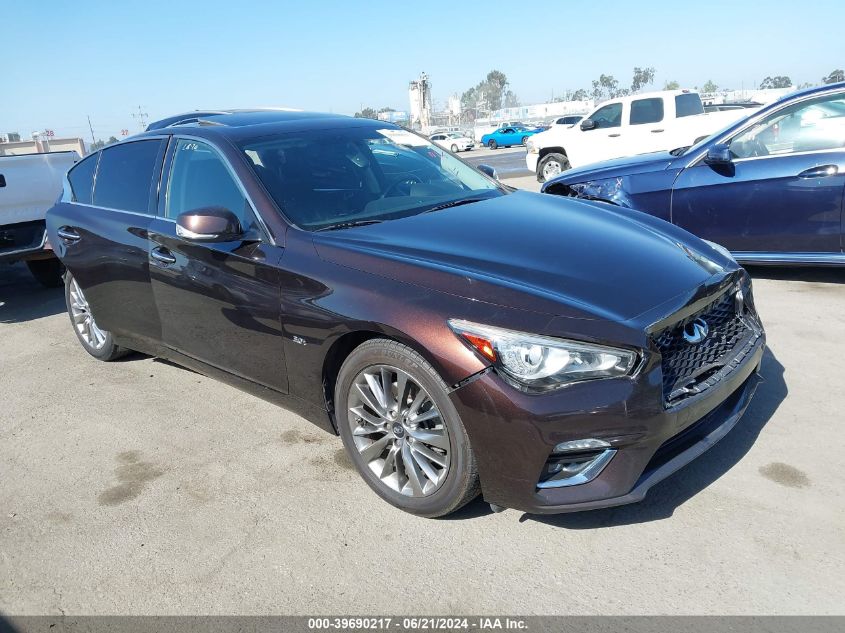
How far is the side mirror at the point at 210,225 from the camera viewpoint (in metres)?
3.32

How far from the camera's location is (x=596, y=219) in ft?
12.0

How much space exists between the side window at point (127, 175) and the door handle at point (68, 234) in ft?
0.90

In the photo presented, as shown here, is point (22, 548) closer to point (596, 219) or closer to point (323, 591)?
point (323, 591)

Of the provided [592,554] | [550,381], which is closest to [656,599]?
[592,554]

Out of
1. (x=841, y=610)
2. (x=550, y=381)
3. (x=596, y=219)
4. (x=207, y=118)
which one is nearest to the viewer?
(x=841, y=610)

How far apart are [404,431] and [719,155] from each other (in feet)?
13.5

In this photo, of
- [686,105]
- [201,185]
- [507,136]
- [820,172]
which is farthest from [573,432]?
[507,136]

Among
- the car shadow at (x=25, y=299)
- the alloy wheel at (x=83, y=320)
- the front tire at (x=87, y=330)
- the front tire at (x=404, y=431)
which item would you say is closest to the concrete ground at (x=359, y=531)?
the front tire at (x=404, y=431)

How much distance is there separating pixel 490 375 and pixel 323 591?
3.37 ft

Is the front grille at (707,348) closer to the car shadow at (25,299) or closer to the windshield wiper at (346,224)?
the windshield wiper at (346,224)

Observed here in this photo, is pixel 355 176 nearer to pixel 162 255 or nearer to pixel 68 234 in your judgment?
pixel 162 255

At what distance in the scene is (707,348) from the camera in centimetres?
289

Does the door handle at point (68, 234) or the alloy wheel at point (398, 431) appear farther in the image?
the door handle at point (68, 234)

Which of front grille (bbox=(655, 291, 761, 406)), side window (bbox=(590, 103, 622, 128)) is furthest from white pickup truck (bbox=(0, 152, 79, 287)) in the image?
side window (bbox=(590, 103, 622, 128))
